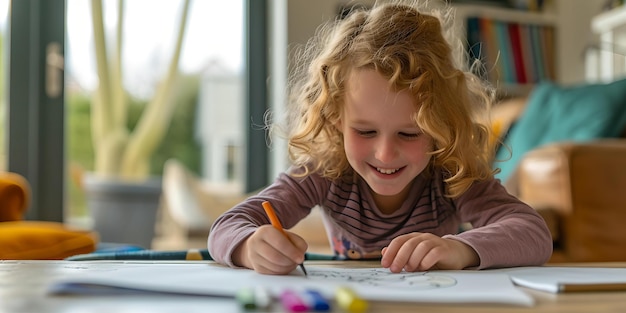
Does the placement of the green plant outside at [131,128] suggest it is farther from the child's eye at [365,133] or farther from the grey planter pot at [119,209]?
the child's eye at [365,133]

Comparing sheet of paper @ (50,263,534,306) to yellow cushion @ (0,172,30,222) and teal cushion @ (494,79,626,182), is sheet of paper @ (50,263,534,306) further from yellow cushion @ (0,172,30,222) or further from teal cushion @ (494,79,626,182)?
teal cushion @ (494,79,626,182)

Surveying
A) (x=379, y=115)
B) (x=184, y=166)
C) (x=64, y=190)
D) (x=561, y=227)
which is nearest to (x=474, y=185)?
(x=379, y=115)

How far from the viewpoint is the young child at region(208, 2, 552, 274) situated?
2.98 feet

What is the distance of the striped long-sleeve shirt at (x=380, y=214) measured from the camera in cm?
90

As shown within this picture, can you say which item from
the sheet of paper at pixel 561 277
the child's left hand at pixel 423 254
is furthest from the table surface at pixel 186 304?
the child's left hand at pixel 423 254

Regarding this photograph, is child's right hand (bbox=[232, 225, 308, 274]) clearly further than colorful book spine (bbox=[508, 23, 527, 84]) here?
No

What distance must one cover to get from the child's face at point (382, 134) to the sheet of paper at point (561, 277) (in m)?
0.25

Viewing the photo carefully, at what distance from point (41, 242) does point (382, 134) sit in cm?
100

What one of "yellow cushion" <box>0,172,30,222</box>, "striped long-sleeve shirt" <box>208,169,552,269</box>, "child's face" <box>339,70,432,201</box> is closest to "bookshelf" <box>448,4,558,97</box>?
"yellow cushion" <box>0,172,30,222</box>

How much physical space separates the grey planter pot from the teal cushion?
1.52m

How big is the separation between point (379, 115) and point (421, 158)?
0.10m

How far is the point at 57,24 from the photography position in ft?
9.61

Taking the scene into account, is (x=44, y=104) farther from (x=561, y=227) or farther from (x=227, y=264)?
(x=227, y=264)

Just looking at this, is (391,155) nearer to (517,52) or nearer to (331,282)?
(331,282)
